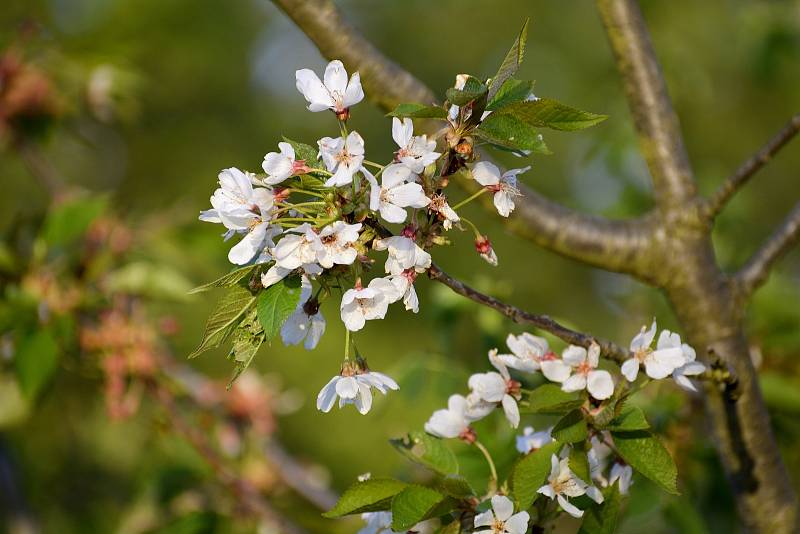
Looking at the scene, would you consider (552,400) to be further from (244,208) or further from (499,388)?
(244,208)

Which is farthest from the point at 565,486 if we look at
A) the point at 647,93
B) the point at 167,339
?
the point at 167,339

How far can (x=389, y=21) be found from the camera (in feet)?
39.2

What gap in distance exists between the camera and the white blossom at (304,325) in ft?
3.58

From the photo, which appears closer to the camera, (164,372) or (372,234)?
(372,234)

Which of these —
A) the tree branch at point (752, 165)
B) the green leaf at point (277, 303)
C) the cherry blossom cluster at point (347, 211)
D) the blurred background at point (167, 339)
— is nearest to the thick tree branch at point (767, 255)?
the tree branch at point (752, 165)

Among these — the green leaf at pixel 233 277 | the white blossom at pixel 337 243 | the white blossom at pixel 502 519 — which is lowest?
the white blossom at pixel 502 519

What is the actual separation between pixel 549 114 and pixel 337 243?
0.29 metres

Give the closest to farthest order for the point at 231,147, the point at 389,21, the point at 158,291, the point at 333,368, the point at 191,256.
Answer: the point at 158,291 → the point at 191,256 → the point at 333,368 → the point at 231,147 → the point at 389,21

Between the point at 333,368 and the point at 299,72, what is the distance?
580cm

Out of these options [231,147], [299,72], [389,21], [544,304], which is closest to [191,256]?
[299,72]

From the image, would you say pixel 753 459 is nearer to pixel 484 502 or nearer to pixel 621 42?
pixel 484 502

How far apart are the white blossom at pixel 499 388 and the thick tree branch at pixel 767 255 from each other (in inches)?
22.8

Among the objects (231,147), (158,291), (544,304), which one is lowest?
(544,304)

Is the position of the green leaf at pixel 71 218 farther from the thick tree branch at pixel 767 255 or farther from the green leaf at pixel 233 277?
the thick tree branch at pixel 767 255
